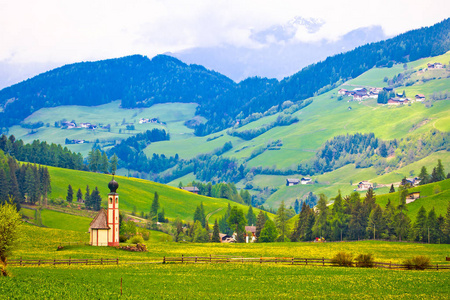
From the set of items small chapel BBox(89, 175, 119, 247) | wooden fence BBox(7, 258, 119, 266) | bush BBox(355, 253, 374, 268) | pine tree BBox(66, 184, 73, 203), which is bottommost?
bush BBox(355, 253, 374, 268)

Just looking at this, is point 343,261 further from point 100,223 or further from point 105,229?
point 100,223

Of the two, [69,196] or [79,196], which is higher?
[79,196]

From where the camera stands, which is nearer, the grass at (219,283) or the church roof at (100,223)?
the grass at (219,283)

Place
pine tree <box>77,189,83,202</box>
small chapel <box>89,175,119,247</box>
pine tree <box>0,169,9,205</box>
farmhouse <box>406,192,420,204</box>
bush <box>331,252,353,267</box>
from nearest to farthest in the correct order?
bush <box>331,252,353,267</box>
small chapel <box>89,175,119,247</box>
pine tree <box>0,169,9,205</box>
farmhouse <box>406,192,420,204</box>
pine tree <box>77,189,83,202</box>

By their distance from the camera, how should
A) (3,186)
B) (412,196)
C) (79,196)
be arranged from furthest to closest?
1. (79,196)
2. (412,196)
3. (3,186)

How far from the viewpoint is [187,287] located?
57.2 meters

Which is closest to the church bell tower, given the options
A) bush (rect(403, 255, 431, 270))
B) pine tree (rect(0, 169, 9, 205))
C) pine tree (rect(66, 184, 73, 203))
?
bush (rect(403, 255, 431, 270))

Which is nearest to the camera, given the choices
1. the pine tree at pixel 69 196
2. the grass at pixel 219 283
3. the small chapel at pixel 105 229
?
the grass at pixel 219 283

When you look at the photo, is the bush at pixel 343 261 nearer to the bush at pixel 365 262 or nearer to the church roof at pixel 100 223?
Result: the bush at pixel 365 262

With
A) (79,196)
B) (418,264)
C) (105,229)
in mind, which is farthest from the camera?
(79,196)

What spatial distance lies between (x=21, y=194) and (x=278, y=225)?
256 ft

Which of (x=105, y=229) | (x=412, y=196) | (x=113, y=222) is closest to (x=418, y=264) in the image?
(x=113, y=222)

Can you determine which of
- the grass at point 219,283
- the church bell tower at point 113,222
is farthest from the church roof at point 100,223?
the grass at point 219,283

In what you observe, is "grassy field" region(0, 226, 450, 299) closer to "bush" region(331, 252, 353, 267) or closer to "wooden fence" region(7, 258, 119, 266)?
"wooden fence" region(7, 258, 119, 266)
